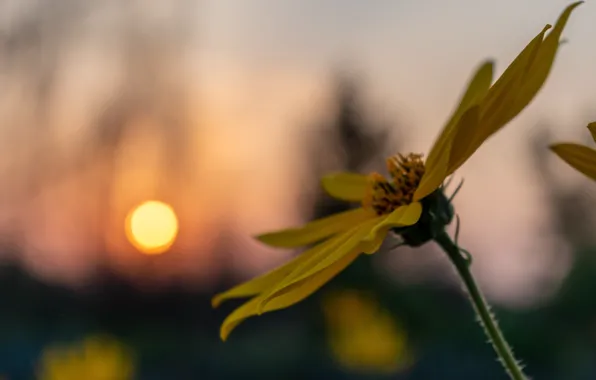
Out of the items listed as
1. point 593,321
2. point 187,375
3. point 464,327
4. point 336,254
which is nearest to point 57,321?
point 187,375

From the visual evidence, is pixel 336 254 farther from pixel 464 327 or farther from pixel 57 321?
pixel 57 321

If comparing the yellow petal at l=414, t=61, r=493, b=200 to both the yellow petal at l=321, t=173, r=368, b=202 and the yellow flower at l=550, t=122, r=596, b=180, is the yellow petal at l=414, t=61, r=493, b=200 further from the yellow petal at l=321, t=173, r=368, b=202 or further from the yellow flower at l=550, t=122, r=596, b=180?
the yellow petal at l=321, t=173, r=368, b=202

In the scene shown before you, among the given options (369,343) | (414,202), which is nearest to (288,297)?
(414,202)

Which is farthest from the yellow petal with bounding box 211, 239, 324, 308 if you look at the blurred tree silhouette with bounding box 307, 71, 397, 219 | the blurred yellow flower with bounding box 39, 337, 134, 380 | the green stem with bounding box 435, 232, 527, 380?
the blurred tree silhouette with bounding box 307, 71, 397, 219

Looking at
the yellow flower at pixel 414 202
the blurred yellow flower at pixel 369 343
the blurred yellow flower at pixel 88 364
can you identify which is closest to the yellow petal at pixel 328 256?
the yellow flower at pixel 414 202

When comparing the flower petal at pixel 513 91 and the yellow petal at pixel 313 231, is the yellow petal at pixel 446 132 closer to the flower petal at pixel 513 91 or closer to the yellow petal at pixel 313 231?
the flower petal at pixel 513 91

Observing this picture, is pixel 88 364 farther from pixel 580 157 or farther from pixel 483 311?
pixel 580 157
